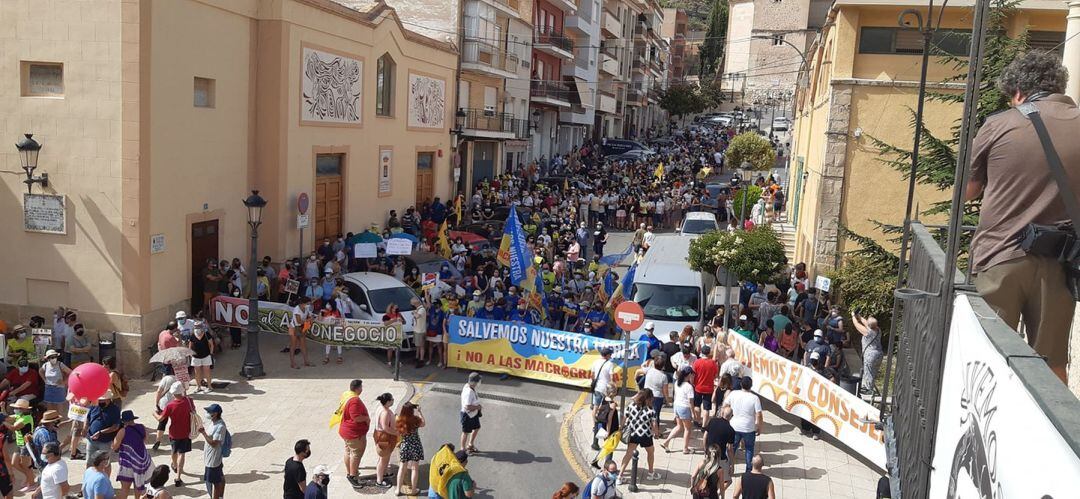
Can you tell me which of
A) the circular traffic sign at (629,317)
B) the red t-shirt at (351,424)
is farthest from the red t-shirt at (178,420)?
the circular traffic sign at (629,317)

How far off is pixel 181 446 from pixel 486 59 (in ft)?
87.8

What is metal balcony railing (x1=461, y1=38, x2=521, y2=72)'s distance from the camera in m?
34.3

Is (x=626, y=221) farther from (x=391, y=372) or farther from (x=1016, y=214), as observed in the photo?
(x=1016, y=214)

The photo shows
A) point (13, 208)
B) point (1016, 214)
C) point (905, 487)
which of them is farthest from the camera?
point (13, 208)

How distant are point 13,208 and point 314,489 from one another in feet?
36.8

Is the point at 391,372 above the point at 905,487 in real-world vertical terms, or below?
below

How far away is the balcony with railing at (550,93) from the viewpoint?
155 ft

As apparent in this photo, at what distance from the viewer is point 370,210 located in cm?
2759

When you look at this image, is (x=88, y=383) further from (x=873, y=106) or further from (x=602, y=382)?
(x=873, y=106)

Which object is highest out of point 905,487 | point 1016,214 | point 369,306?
point 1016,214

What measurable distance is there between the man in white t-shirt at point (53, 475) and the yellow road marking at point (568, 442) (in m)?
6.61

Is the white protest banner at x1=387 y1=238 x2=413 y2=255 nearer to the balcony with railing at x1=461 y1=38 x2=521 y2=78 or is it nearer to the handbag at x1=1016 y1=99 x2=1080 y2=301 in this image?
the balcony with railing at x1=461 y1=38 x2=521 y2=78

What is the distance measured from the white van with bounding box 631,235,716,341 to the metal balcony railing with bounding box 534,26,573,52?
29906mm

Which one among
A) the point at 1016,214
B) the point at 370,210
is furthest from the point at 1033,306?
the point at 370,210
